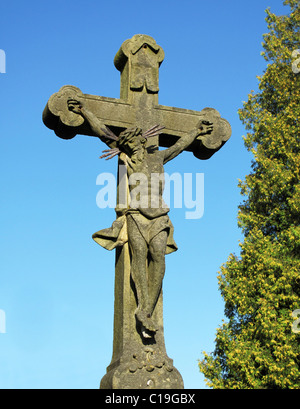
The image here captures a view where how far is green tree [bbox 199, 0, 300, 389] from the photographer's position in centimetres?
1291

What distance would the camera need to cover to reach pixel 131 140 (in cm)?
573

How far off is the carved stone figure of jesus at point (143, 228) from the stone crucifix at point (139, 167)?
0.01m

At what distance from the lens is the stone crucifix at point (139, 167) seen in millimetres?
5145

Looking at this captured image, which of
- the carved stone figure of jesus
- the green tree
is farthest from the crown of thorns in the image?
the green tree

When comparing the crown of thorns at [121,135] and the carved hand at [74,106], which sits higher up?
the carved hand at [74,106]

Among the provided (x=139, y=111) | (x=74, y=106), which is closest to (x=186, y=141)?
(x=139, y=111)

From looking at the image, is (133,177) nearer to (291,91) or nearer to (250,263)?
(250,263)

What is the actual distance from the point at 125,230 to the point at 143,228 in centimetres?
21

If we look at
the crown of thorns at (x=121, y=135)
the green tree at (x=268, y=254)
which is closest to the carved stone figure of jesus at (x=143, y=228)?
the crown of thorns at (x=121, y=135)

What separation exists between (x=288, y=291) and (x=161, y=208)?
869 cm

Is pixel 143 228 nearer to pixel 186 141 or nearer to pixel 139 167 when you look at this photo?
pixel 139 167

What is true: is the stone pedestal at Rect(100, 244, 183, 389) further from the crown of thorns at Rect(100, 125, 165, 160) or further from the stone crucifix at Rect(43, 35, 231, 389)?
the crown of thorns at Rect(100, 125, 165, 160)

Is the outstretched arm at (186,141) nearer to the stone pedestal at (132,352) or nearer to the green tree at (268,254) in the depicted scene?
the stone pedestal at (132,352)
